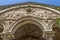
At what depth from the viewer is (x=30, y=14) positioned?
362 inches

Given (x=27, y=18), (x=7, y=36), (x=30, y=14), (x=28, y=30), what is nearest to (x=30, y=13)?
(x=30, y=14)

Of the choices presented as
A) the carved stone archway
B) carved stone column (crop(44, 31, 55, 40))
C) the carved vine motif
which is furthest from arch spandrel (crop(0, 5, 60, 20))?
carved stone column (crop(44, 31, 55, 40))

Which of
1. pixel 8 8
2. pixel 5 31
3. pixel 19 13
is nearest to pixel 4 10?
pixel 8 8

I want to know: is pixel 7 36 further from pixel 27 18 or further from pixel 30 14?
pixel 30 14

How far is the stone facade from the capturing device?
325 inches

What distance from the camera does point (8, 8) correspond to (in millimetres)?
9406

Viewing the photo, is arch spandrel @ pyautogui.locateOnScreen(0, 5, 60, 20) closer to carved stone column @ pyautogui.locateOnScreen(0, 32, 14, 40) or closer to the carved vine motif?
the carved vine motif

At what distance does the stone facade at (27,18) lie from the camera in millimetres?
8258

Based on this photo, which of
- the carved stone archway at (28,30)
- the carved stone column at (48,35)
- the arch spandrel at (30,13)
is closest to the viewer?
the carved stone column at (48,35)

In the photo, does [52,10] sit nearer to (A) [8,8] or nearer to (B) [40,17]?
(B) [40,17]

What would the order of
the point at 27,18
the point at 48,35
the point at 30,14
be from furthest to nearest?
the point at 30,14
the point at 27,18
the point at 48,35

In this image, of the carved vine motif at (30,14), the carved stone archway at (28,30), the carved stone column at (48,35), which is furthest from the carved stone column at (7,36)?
the carved stone column at (48,35)

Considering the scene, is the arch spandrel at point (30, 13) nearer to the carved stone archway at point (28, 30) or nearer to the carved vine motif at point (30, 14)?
the carved vine motif at point (30, 14)

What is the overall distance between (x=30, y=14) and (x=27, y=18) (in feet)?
1.40
